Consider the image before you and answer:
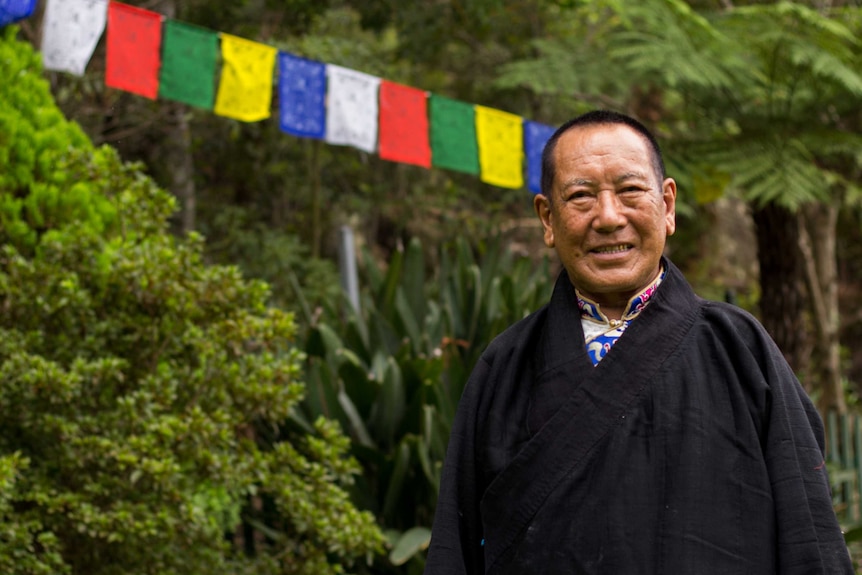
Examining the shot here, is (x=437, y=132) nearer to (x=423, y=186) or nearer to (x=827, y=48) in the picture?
(x=827, y=48)

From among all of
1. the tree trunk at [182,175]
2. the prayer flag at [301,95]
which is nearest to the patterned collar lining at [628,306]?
the prayer flag at [301,95]

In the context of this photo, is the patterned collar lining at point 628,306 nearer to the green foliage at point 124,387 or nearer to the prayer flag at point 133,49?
the green foliage at point 124,387

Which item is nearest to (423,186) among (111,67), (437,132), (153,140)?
(153,140)

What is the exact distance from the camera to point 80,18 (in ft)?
16.5

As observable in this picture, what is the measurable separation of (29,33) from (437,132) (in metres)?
2.42

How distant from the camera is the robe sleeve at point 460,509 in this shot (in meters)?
2.08

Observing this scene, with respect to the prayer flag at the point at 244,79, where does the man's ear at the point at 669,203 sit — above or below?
below

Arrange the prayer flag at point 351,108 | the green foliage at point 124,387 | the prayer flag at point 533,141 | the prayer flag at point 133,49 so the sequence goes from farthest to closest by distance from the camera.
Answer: the prayer flag at point 533,141 < the prayer flag at point 351,108 < the prayer flag at point 133,49 < the green foliage at point 124,387

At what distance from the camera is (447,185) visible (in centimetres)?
1060

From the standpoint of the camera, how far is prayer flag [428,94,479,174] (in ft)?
21.6

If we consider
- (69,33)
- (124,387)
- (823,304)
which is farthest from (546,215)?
(823,304)

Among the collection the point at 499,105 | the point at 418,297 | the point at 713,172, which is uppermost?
the point at 499,105

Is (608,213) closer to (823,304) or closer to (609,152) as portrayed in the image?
(609,152)

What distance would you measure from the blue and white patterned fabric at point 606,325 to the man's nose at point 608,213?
16 centimetres
